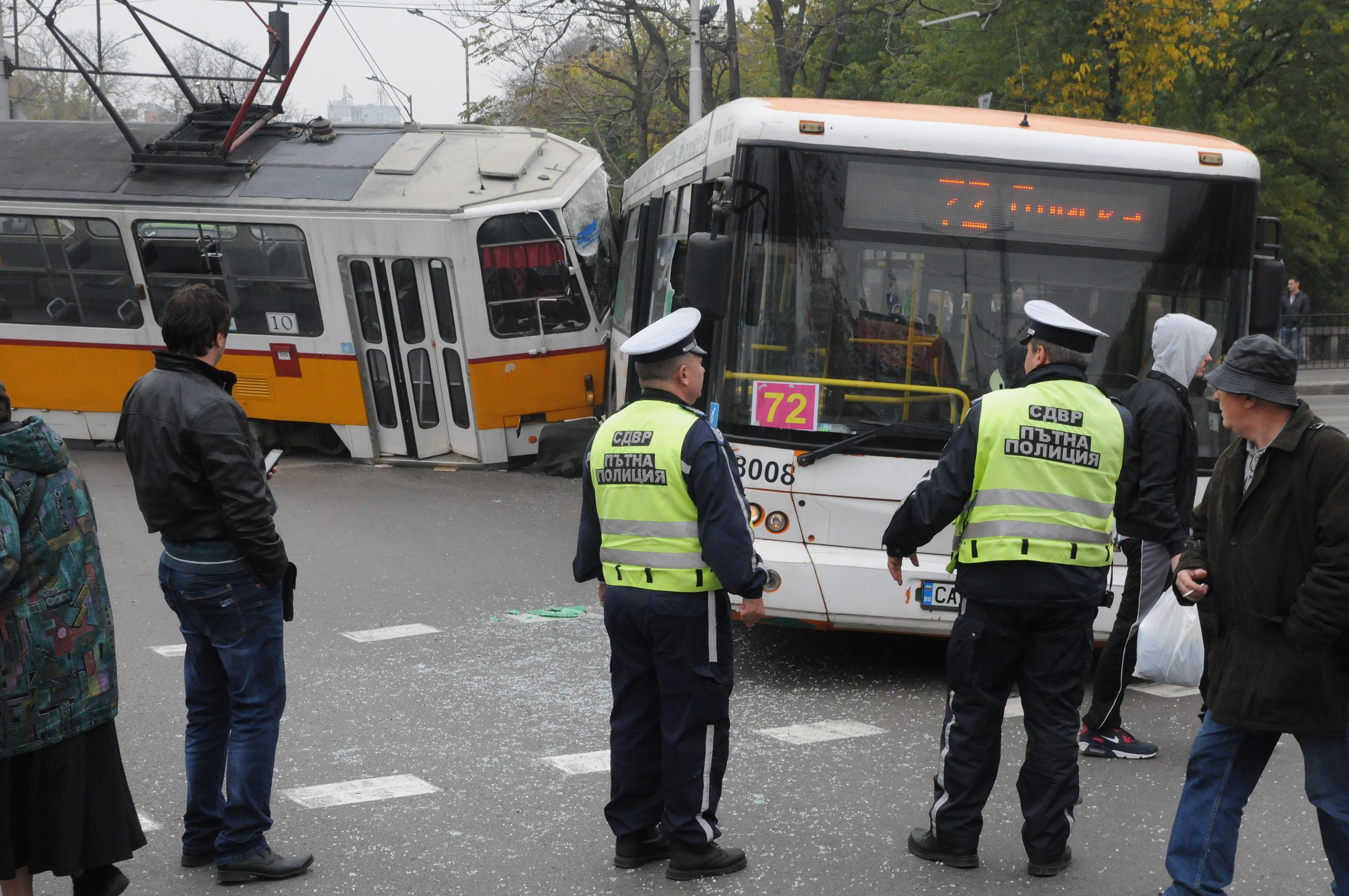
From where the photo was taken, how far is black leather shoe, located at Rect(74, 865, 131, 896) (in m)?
3.99

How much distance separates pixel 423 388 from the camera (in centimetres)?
1480

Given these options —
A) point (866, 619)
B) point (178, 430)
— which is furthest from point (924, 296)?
point (178, 430)

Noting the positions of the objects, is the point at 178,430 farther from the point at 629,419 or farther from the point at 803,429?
the point at 803,429

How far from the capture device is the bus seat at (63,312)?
50.8 feet

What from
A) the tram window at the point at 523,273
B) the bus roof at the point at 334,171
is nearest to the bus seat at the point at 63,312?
the bus roof at the point at 334,171

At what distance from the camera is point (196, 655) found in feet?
14.8

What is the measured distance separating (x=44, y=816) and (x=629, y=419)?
79.5 inches

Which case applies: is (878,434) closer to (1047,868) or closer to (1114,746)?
(1114,746)

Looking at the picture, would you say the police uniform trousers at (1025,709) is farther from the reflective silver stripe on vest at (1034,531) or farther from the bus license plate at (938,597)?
the bus license plate at (938,597)

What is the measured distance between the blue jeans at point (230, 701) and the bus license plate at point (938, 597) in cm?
323

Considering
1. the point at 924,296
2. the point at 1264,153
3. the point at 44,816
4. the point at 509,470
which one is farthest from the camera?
the point at 1264,153

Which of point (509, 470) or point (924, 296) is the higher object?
point (924, 296)

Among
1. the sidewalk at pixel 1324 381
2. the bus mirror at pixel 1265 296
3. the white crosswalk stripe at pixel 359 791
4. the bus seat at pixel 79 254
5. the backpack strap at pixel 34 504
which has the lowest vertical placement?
the sidewalk at pixel 1324 381

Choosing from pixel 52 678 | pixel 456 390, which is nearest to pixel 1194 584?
pixel 52 678
